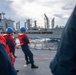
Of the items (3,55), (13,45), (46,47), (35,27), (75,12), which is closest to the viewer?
(75,12)

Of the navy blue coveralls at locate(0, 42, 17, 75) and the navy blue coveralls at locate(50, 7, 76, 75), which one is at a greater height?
the navy blue coveralls at locate(50, 7, 76, 75)

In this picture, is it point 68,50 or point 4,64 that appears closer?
point 68,50

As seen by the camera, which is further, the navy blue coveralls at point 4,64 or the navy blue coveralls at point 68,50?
the navy blue coveralls at point 4,64

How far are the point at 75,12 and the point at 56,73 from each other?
39 centimetres

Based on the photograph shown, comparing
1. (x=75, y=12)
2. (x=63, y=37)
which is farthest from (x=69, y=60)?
(x=75, y=12)

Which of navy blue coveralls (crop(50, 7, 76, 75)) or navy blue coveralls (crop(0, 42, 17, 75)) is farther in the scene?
navy blue coveralls (crop(0, 42, 17, 75))

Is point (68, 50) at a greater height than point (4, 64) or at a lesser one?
greater

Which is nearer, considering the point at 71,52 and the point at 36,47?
the point at 71,52

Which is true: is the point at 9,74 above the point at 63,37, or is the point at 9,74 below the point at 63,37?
below

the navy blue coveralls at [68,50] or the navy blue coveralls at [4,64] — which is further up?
the navy blue coveralls at [68,50]

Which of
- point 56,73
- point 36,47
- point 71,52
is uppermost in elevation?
point 71,52

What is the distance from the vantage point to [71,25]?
3.96 feet

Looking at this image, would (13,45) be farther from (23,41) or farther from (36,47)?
(36,47)

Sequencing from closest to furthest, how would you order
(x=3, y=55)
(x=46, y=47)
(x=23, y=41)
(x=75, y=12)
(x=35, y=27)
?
1. (x=75, y=12)
2. (x=3, y=55)
3. (x=23, y=41)
4. (x=46, y=47)
5. (x=35, y=27)
